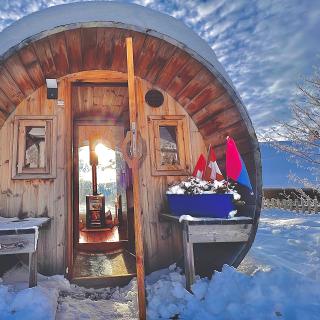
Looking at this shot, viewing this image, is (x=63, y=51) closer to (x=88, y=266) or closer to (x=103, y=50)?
(x=103, y=50)

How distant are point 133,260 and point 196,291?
309 centimetres

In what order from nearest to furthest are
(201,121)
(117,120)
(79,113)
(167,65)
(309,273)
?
(309,273) < (167,65) < (201,121) < (79,113) < (117,120)

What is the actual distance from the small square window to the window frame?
6.07ft

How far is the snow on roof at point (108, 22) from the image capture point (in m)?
4.12

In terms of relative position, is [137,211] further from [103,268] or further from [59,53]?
[103,268]

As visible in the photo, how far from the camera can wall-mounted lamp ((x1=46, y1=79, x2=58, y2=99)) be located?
516 centimetres

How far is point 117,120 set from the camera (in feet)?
27.9

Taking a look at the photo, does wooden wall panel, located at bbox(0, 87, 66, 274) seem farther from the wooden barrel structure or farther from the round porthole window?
the round porthole window

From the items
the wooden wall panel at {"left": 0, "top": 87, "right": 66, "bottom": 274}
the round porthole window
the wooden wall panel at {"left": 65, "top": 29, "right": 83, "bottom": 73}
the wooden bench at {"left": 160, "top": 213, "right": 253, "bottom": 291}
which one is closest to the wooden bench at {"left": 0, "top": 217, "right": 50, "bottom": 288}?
the wooden wall panel at {"left": 0, "top": 87, "right": 66, "bottom": 274}

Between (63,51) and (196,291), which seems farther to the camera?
(63,51)

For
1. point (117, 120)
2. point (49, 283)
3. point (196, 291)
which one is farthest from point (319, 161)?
point (49, 283)

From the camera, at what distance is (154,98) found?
5.65 m

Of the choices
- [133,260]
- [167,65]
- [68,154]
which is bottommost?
[133,260]

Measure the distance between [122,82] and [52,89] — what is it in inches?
55.6
